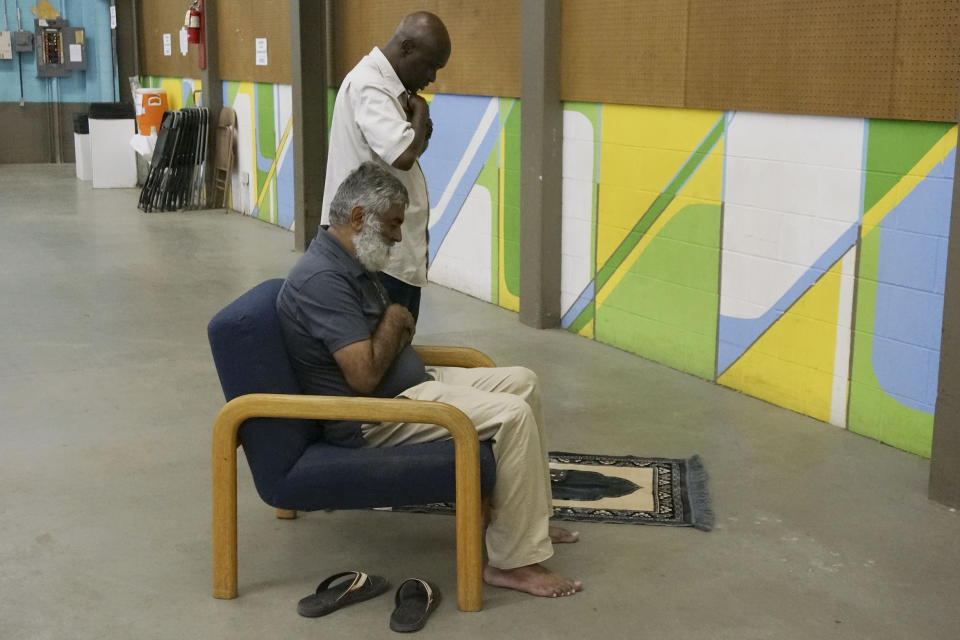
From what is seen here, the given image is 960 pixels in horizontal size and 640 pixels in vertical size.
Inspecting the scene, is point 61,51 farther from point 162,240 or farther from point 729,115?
point 729,115

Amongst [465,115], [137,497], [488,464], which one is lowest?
[137,497]

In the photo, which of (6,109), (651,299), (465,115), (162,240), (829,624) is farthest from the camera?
(6,109)

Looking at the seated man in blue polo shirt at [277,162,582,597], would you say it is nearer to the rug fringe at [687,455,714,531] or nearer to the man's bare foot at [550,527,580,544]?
the man's bare foot at [550,527,580,544]

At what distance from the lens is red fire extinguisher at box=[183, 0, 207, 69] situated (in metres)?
11.4

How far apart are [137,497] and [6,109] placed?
1292cm

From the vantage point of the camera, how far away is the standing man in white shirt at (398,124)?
3920 mm

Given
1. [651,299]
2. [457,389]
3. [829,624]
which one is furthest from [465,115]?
[829,624]

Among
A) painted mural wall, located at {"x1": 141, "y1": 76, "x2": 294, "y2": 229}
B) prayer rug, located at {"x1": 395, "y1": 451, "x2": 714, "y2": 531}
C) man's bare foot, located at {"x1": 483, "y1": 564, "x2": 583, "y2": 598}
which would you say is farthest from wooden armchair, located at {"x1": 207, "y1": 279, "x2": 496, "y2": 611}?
painted mural wall, located at {"x1": 141, "y1": 76, "x2": 294, "y2": 229}

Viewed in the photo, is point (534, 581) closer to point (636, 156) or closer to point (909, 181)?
point (909, 181)

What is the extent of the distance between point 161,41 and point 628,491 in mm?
11256

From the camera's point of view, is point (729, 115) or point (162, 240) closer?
point (729, 115)

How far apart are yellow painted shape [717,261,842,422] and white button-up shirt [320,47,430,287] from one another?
1657 mm

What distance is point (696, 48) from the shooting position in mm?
5266

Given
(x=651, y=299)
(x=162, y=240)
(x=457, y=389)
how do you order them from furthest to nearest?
(x=162, y=240)
(x=651, y=299)
(x=457, y=389)
